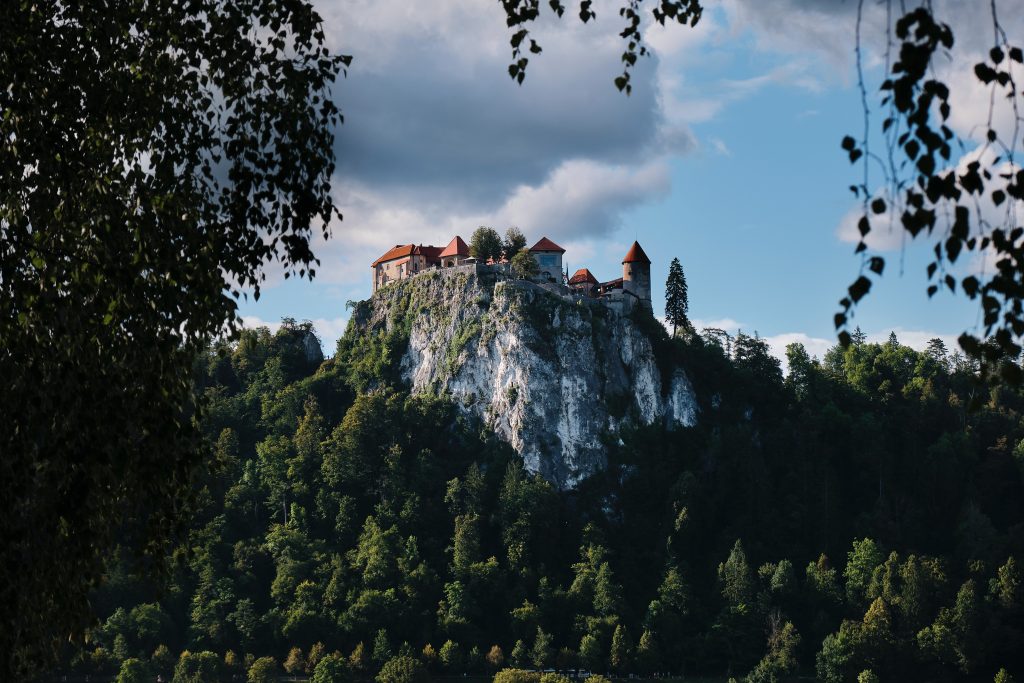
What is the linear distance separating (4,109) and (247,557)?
97.4 m

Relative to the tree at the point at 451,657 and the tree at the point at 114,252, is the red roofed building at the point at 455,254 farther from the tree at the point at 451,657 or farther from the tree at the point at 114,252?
the tree at the point at 114,252

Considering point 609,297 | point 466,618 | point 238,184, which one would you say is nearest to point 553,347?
point 609,297

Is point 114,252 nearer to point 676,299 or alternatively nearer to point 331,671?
point 331,671

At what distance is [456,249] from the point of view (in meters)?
123

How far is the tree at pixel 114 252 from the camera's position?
14086mm

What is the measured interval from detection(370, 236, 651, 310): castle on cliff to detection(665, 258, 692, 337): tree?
2.04 meters

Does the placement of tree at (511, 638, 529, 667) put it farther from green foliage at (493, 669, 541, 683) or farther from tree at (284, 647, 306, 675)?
tree at (284, 647, 306, 675)

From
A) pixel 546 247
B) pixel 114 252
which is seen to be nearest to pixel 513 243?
pixel 546 247

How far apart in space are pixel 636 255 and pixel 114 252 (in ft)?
349

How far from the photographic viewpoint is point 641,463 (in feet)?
372

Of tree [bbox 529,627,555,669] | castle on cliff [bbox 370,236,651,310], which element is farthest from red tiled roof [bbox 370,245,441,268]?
tree [bbox 529,627,555,669]

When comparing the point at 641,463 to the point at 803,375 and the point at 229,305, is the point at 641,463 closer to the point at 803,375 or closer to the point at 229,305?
the point at 803,375

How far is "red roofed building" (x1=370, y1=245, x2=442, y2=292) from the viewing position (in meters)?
126

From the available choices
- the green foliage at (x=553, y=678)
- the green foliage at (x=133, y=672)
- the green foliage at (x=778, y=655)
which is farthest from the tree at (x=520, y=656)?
the green foliage at (x=133, y=672)
